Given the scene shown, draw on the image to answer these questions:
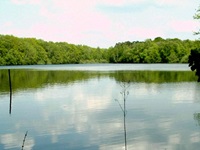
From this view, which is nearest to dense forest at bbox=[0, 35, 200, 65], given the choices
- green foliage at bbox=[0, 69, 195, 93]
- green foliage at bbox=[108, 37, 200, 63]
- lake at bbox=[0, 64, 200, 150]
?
green foliage at bbox=[108, 37, 200, 63]

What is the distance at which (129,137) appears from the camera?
20.2 meters

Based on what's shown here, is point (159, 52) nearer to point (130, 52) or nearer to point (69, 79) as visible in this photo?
point (130, 52)

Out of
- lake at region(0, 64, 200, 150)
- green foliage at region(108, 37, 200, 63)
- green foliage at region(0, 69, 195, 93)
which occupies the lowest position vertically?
lake at region(0, 64, 200, 150)

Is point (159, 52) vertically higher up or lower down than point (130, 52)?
lower down

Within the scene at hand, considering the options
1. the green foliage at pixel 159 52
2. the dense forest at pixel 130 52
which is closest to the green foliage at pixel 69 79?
the dense forest at pixel 130 52

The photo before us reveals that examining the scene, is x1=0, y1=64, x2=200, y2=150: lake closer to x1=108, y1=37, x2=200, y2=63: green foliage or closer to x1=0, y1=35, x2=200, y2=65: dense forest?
x1=0, y1=35, x2=200, y2=65: dense forest

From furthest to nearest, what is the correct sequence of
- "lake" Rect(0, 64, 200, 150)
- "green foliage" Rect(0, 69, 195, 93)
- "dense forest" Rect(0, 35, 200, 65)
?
"dense forest" Rect(0, 35, 200, 65), "green foliage" Rect(0, 69, 195, 93), "lake" Rect(0, 64, 200, 150)

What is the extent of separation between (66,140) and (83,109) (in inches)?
445

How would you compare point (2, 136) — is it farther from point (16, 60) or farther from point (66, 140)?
point (16, 60)

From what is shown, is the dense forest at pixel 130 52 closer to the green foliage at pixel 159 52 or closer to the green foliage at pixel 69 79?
the green foliage at pixel 159 52

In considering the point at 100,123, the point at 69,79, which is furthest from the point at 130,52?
the point at 100,123

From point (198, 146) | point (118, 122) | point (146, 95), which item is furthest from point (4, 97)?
point (198, 146)

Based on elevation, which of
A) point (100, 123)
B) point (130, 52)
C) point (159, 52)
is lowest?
point (100, 123)

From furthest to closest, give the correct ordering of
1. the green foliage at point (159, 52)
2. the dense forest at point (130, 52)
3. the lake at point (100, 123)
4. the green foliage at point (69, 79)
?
the green foliage at point (159, 52) < the dense forest at point (130, 52) < the green foliage at point (69, 79) < the lake at point (100, 123)
